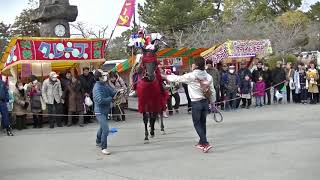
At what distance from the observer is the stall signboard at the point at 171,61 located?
21516 millimetres

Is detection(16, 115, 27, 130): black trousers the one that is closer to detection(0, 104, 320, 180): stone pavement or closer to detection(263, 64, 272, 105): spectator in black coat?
detection(0, 104, 320, 180): stone pavement

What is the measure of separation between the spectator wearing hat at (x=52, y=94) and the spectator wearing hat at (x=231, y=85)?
5757 millimetres

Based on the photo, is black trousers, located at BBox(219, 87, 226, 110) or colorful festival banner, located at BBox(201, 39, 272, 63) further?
colorful festival banner, located at BBox(201, 39, 272, 63)

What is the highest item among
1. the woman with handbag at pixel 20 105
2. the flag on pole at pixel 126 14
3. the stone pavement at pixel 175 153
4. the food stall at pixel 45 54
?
the flag on pole at pixel 126 14

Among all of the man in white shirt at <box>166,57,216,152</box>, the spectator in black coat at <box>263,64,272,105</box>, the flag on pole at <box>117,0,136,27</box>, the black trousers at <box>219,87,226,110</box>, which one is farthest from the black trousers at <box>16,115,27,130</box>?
the spectator in black coat at <box>263,64,272,105</box>

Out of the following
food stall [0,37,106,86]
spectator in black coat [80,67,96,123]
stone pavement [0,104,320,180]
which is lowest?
stone pavement [0,104,320,180]

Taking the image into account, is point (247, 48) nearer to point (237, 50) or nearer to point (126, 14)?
point (237, 50)

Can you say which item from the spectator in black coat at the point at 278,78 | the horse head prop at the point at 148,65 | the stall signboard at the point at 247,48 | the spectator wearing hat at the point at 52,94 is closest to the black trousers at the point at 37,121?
the spectator wearing hat at the point at 52,94

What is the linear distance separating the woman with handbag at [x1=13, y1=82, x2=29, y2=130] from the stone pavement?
15.0 inches

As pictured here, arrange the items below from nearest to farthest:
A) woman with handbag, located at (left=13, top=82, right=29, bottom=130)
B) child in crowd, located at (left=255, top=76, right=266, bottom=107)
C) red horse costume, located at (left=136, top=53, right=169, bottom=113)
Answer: red horse costume, located at (left=136, top=53, right=169, bottom=113) < woman with handbag, located at (left=13, top=82, right=29, bottom=130) < child in crowd, located at (left=255, top=76, right=266, bottom=107)

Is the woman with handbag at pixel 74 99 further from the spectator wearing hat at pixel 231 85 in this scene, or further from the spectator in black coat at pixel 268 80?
the spectator in black coat at pixel 268 80

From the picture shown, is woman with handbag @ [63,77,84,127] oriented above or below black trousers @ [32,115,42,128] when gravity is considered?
above

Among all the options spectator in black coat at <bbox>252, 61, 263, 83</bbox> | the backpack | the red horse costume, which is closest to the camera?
the backpack

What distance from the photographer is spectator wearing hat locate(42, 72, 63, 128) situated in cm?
1435
